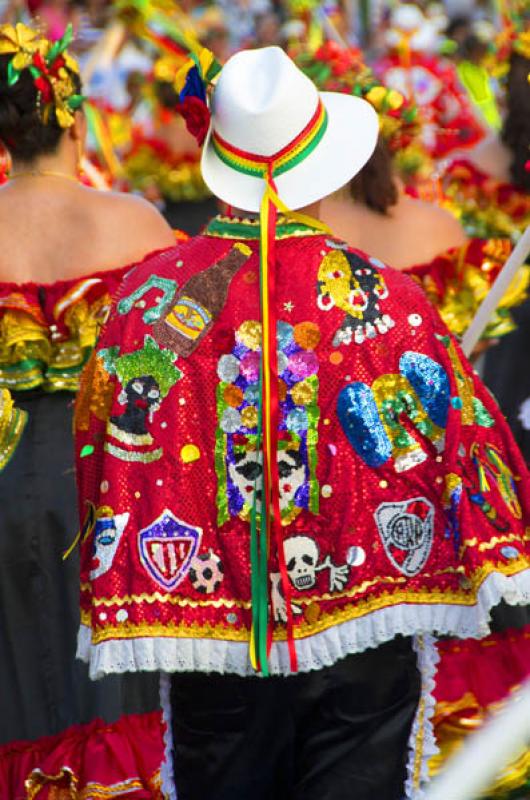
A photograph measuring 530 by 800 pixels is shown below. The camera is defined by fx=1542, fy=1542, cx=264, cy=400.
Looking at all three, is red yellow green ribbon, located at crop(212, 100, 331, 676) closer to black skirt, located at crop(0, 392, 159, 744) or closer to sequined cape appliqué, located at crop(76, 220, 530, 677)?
sequined cape appliqué, located at crop(76, 220, 530, 677)

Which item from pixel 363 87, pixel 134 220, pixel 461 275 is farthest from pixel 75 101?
pixel 461 275

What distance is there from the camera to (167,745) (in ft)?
10.3

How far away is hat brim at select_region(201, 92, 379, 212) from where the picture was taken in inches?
115

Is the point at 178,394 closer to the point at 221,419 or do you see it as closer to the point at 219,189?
the point at 221,419

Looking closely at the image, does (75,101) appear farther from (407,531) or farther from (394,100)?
(407,531)

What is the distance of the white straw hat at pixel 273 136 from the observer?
292 centimetres

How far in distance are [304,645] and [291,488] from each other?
0.95 feet

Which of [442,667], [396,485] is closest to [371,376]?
[396,485]

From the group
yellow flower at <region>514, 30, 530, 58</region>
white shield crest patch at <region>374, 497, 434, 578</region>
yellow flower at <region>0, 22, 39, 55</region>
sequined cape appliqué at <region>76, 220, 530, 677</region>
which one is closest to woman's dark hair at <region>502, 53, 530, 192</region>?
yellow flower at <region>514, 30, 530, 58</region>

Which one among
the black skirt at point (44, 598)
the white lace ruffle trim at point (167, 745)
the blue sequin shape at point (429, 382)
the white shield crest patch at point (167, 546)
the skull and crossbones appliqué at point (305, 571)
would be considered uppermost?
the blue sequin shape at point (429, 382)

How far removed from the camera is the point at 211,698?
9.68 feet

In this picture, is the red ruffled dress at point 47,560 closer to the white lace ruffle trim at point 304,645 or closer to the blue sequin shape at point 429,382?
the white lace ruffle trim at point 304,645

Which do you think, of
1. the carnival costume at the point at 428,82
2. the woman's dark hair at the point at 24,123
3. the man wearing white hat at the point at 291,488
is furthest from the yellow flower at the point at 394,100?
the carnival costume at the point at 428,82

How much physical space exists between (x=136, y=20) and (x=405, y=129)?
3234 millimetres
